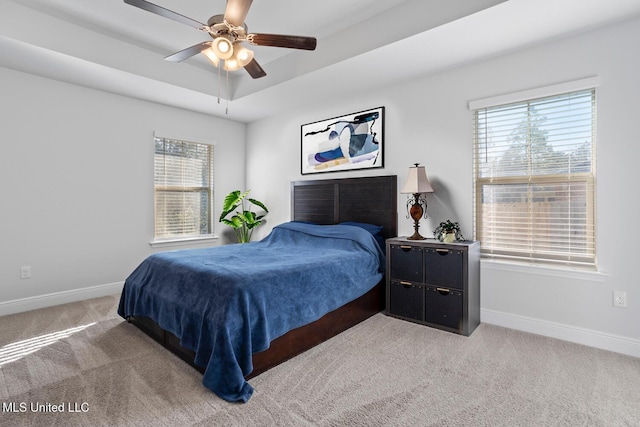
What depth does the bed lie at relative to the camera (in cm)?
198

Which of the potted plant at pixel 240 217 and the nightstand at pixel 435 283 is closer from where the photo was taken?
the nightstand at pixel 435 283

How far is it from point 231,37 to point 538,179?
2746 millimetres

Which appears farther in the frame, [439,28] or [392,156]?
[392,156]

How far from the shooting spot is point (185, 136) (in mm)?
4695

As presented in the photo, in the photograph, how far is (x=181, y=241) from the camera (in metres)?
4.66

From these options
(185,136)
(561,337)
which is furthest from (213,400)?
(185,136)

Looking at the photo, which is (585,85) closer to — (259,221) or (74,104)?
(259,221)

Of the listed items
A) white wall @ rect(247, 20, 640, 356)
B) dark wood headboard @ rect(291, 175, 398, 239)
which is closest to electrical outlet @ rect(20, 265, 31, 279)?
dark wood headboard @ rect(291, 175, 398, 239)

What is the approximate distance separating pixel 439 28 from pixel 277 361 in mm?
2776

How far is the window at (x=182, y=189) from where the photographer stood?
14.7 ft

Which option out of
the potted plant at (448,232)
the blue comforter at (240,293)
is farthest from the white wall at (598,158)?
the blue comforter at (240,293)

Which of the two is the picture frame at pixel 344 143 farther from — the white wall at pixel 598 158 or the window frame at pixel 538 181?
the window frame at pixel 538 181

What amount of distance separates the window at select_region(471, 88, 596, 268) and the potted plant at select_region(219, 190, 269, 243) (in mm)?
3159

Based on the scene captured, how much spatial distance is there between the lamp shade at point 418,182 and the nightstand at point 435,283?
492 millimetres
